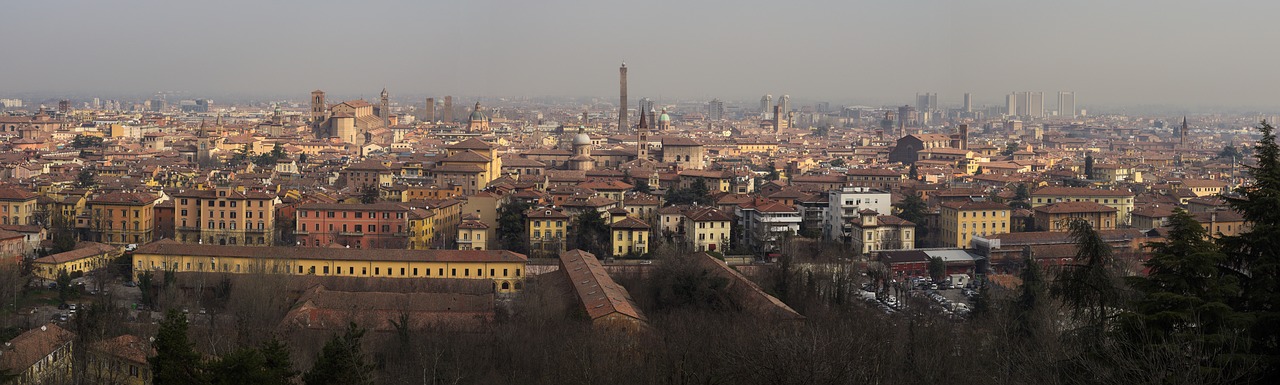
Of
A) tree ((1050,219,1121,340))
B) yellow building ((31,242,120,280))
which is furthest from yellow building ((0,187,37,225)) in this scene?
tree ((1050,219,1121,340))

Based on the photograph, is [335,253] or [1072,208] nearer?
[335,253]

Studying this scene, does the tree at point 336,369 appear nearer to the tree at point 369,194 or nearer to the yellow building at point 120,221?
the yellow building at point 120,221

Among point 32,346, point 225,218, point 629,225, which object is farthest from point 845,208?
point 32,346

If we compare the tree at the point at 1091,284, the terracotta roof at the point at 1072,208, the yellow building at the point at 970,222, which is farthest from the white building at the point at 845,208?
the tree at the point at 1091,284

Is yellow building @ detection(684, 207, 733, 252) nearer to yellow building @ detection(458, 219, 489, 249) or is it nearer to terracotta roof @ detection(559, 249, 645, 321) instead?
yellow building @ detection(458, 219, 489, 249)

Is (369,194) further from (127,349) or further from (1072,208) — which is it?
(127,349)

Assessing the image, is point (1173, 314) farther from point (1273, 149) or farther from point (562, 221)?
point (562, 221)
